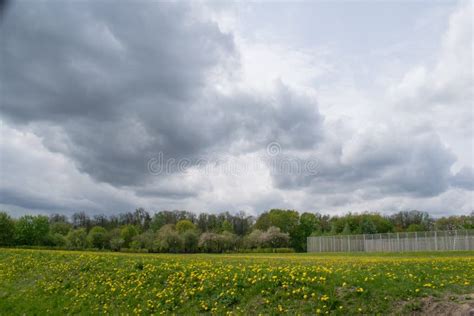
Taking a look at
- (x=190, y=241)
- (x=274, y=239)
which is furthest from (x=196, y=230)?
(x=274, y=239)

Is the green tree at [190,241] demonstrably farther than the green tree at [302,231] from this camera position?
No

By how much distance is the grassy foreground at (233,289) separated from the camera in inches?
447

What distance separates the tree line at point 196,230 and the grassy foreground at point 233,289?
2738 inches

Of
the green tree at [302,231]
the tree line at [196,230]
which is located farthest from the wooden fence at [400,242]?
the green tree at [302,231]

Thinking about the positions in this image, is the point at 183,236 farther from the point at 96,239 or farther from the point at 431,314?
the point at 431,314

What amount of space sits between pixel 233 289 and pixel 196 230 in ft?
293

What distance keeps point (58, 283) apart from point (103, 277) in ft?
9.13

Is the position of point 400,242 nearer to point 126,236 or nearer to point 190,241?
point 190,241

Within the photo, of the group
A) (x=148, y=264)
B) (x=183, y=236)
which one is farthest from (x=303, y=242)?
(x=148, y=264)

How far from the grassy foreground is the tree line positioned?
228 ft

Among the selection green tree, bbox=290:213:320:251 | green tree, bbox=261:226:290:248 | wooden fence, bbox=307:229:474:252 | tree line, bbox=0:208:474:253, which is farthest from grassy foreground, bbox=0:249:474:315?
green tree, bbox=290:213:320:251

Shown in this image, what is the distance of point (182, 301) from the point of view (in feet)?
44.7

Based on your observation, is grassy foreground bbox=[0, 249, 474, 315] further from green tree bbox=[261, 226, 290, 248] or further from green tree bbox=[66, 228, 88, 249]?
green tree bbox=[261, 226, 290, 248]

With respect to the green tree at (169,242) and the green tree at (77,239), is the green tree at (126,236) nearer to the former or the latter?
the green tree at (77,239)
